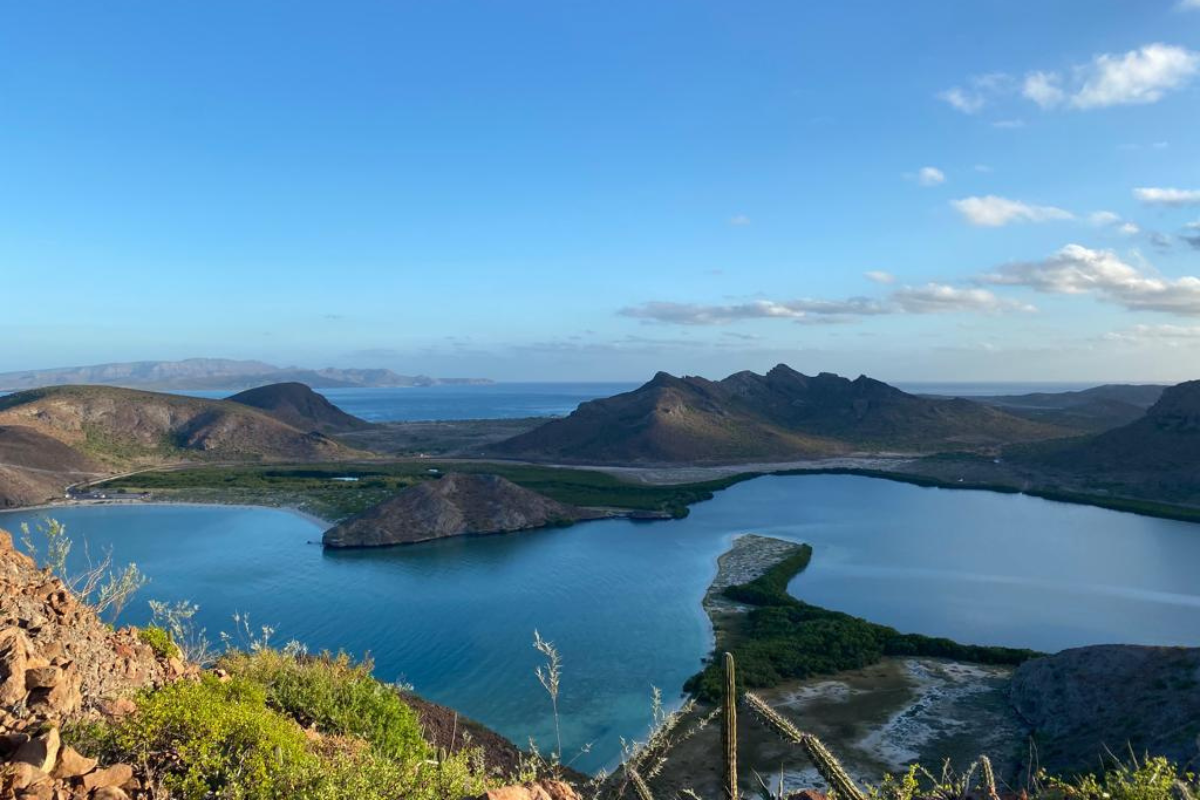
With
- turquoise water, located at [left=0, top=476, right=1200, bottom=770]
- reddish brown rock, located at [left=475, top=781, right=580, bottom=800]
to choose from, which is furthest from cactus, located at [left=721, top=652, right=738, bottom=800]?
turquoise water, located at [left=0, top=476, right=1200, bottom=770]

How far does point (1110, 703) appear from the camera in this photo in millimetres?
24891

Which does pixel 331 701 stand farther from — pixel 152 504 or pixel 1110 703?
pixel 152 504

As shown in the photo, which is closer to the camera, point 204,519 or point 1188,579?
point 1188,579

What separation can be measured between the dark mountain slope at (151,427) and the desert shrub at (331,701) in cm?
9988

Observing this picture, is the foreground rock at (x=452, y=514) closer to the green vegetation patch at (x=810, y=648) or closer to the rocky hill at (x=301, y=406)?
the green vegetation patch at (x=810, y=648)

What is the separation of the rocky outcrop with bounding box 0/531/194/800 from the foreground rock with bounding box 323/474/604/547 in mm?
48678

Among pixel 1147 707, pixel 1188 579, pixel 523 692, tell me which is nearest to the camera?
pixel 1147 707

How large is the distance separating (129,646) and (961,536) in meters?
64.6

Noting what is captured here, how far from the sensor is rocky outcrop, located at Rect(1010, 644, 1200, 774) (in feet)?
71.8

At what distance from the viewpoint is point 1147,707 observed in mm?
23562

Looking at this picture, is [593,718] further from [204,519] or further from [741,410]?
[741,410]

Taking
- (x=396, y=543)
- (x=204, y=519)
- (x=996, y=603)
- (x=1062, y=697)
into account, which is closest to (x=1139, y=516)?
(x=996, y=603)

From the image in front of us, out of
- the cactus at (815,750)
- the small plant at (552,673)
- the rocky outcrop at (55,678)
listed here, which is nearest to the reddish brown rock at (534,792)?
the small plant at (552,673)

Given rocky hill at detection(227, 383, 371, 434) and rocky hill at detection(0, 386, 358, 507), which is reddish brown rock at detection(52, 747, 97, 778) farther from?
rocky hill at detection(227, 383, 371, 434)
